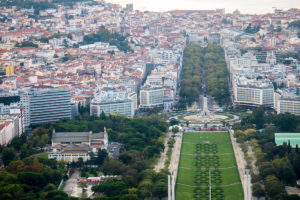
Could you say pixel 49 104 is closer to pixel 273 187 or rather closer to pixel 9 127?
pixel 9 127

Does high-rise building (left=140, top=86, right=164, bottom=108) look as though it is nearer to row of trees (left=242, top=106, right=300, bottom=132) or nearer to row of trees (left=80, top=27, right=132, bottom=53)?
row of trees (left=242, top=106, right=300, bottom=132)

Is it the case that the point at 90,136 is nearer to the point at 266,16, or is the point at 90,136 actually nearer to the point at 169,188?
the point at 169,188

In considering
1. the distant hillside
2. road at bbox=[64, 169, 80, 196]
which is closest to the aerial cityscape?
road at bbox=[64, 169, 80, 196]

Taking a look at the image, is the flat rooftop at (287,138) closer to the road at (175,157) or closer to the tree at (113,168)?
the road at (175,157)

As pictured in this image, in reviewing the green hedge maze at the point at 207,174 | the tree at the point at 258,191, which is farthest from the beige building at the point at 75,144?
the tree at the point at 258,191

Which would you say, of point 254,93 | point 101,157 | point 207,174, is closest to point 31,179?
point 101,157

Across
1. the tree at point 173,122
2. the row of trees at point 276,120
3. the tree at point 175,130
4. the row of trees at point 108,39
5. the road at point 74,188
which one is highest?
the row of trees at point 108,39

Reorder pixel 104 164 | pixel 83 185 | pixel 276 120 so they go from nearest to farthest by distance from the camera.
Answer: pixel 83 185 → pixel 104 164 → pixel 276 120
